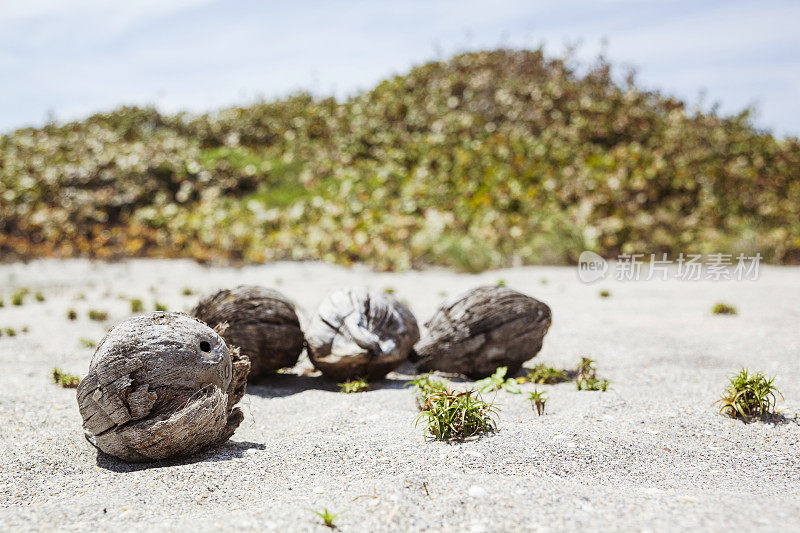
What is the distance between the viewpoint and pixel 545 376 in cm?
408

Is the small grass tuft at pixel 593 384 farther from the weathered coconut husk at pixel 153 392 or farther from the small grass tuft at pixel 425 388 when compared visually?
the weathered coconut husk at pixel 153 392

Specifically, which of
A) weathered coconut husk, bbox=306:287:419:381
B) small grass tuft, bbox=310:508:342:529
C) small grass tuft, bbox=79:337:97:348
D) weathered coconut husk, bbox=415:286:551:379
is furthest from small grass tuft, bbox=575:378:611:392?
small grass tuft, bbox=79:337:97:348

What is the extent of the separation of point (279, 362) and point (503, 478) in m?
2.05

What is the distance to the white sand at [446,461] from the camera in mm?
2129

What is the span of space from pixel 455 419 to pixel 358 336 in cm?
110

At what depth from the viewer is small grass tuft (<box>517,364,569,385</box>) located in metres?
4.06

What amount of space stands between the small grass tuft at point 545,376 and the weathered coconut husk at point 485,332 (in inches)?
4.9

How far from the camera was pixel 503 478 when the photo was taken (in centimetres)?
245

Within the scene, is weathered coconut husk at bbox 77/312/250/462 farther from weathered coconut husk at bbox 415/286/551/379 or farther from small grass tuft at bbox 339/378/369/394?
weathered coconut husk at bbox 415/286/551/379

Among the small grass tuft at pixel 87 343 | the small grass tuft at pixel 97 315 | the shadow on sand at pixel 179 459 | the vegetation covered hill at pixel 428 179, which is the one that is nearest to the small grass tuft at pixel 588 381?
the shadow on sand at pixel 179 459

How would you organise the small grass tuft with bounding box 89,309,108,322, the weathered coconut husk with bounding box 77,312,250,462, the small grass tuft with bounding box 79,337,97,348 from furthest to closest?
the small grass tuft with bounding box 89,309,108,322 → the small grass tuft with bounding box 79,337,97,348 → the weathered coconut husk with bounding box 77,312,250,462

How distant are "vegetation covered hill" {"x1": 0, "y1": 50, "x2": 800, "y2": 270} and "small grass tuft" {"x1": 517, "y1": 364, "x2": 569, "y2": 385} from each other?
5.23m

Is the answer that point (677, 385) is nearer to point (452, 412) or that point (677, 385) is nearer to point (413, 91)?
point (452, 412)

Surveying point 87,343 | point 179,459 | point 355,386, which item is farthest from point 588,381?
point 87,343
